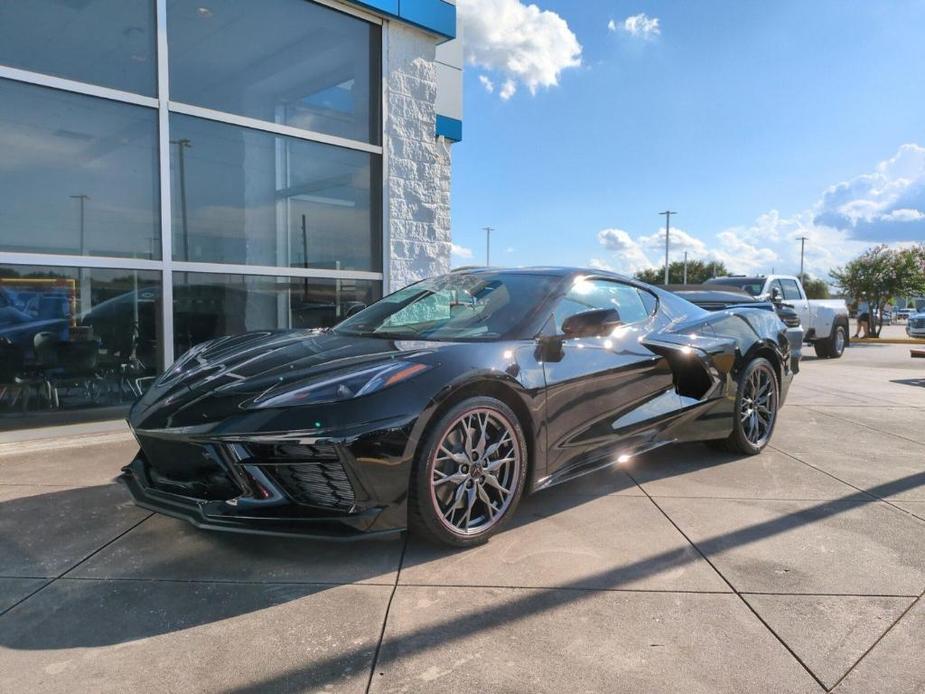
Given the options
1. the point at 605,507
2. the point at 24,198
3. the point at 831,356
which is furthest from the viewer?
the point at 831,356

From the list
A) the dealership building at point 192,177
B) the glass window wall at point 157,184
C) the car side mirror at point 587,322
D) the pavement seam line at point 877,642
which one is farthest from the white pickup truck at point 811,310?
the pavement seam line at point 877,642

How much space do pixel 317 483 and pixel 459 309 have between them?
145 cm

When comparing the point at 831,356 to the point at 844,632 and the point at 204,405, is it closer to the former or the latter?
the point at 844,632

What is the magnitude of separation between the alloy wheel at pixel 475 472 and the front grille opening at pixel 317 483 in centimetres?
39

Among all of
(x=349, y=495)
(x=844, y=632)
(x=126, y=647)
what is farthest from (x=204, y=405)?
(x=844, y=632)

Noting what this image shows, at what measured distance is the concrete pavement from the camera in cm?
201

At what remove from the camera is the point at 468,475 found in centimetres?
288

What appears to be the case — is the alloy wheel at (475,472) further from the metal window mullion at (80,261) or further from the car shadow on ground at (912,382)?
the car shadow on ground at (912,382)

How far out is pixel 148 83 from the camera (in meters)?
5.61

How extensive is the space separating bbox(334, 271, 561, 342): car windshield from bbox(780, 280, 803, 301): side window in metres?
11.2

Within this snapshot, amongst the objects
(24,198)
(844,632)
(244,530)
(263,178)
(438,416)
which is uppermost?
(263,178)

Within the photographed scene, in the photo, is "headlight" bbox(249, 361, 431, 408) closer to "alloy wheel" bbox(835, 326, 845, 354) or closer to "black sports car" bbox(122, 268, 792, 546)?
"black sports car" bbox(122, 268, 792, 546)

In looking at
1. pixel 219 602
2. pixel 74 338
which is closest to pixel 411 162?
pixel 74 338

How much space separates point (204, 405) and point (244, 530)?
0.58 m
